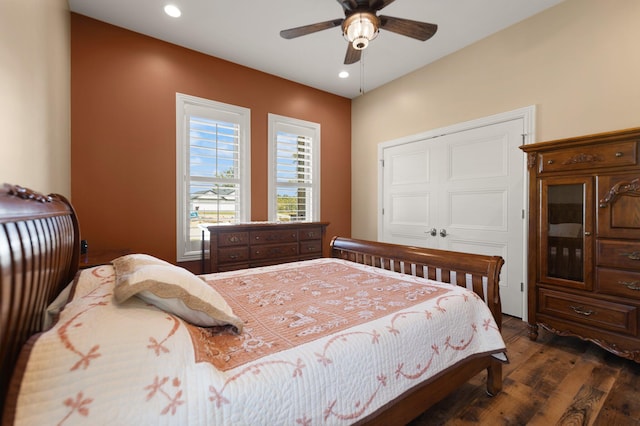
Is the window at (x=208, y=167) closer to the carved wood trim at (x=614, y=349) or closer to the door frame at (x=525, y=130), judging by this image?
the door frame at (x=525, y=130)

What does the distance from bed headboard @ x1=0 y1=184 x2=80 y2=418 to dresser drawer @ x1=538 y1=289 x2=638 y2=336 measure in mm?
3138

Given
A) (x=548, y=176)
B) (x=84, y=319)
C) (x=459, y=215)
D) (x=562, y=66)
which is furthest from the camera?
(x=459, y=215)

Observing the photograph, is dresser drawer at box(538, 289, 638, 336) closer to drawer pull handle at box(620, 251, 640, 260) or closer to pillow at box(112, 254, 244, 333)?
drawer pull handle at box(620, 251, 640, 260)

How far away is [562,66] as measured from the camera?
2.60 metres

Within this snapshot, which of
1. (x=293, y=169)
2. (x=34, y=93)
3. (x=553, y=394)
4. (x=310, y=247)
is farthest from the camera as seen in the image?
(x=293, y=169)

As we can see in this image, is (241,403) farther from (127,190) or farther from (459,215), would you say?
(459,215)

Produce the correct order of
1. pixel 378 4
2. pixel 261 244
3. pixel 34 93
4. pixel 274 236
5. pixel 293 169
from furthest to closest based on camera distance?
pixel 293 169 → pixel 274 236 → pixel 261 244 → pixel 378 4 → pixel 34 93

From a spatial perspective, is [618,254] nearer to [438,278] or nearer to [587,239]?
[587,239]

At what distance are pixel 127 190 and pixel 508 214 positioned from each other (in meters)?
3.97

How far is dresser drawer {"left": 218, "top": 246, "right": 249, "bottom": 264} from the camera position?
118 inches

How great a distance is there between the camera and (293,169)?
4.15 metres

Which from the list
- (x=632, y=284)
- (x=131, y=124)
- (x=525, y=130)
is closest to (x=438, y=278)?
(x=632, y=284)

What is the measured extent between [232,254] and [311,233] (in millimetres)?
1034

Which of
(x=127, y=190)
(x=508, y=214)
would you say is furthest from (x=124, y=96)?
(x=508, y=214)
